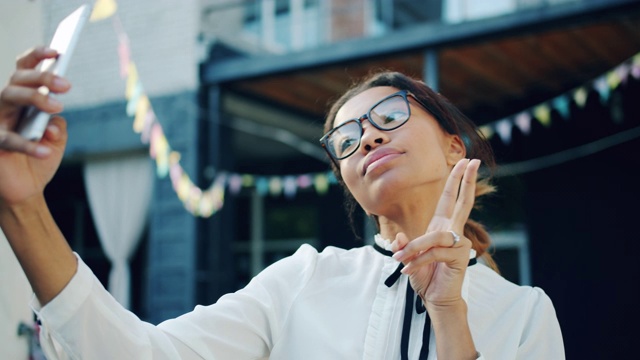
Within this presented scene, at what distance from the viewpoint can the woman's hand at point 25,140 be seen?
0.78 meters

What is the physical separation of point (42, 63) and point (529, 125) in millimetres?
6443

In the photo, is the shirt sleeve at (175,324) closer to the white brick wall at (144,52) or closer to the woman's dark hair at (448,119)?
the woman's dark hair at (448,119)

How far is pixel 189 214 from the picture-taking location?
6121 millimetres

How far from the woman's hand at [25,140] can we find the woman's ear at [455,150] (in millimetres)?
864

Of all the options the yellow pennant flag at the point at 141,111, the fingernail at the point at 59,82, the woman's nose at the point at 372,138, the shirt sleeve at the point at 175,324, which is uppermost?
the fingernail at the point at 59,82

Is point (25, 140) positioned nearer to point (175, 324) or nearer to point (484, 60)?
point (175, 324)

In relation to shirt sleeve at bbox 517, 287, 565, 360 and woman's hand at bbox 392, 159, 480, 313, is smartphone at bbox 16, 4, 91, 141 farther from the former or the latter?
shirt sleeve at bbox 517, 287, 565, 360

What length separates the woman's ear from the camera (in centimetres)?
143

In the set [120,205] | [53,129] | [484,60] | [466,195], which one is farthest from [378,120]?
[120,205]

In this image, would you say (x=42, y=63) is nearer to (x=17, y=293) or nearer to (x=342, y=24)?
(x=17, y=293)

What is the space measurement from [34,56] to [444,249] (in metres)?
0.67

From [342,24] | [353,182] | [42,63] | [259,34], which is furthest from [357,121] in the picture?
[342,24]

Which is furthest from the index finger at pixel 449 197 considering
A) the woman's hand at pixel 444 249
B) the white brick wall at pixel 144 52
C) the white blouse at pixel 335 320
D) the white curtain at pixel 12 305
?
the white brick wall at pixel 144 52

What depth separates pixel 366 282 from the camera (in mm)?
1374
